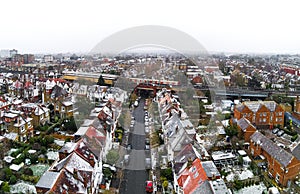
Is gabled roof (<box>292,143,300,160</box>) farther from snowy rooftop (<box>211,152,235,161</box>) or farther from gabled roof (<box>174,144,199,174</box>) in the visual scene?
gabled roof (<box>174,144,199,174</box>)

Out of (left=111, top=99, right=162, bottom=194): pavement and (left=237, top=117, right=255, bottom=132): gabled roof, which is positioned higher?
(left=237, top=117, right=255, bottom=132): gabled roof

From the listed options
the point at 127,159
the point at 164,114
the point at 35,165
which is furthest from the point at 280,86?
the point at 35,165

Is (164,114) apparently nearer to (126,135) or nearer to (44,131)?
(126,135)

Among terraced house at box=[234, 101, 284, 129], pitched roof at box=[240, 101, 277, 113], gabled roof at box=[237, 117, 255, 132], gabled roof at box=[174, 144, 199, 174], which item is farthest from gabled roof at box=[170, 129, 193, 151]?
pitched roof at box=[240, 101, 277, 113]

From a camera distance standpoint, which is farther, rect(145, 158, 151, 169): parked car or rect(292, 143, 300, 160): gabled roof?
rect(145, 158, 151, 169): parked car

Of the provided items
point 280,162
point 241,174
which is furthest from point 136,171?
point 280,162

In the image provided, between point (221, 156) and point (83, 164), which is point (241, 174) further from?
point (83, 164)
